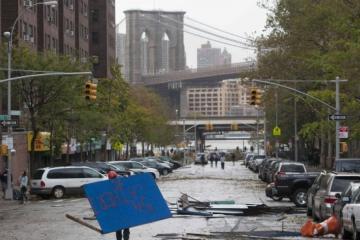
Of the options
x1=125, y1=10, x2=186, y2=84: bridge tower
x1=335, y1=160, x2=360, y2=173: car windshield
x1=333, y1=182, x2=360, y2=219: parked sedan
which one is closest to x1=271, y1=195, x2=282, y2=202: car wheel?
x1=335, y1=160, x2=360, y2=173: car windshield

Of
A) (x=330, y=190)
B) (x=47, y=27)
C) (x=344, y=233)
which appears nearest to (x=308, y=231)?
(x=344, y=233)

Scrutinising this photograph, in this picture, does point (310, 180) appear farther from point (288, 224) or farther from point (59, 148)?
point (59, 148)

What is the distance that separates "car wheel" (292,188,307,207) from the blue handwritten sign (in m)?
19.3

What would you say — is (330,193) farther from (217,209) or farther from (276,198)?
(276,198)

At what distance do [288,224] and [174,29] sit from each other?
167189 mm

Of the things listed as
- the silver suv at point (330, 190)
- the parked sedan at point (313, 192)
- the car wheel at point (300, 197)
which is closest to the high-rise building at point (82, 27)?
the car wheel at point (300, 197)

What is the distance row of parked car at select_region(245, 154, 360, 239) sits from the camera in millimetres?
19922

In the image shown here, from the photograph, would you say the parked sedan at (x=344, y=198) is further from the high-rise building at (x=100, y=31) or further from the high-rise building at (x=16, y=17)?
the high-rise building at (x=100, y=31)

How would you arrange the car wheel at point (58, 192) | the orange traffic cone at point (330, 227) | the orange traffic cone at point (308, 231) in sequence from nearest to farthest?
the orange traffic cone at point (308, 231), the orange traffic cone at point (330, 227), the car wheel at point (58, 192)

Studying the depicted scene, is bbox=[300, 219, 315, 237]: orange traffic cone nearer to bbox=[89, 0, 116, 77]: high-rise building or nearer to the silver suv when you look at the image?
the silver suv

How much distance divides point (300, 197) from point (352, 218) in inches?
572

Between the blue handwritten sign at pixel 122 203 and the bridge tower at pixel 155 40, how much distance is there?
166 m

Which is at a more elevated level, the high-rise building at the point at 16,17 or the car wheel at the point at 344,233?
the high-rise building at the point at 16,17

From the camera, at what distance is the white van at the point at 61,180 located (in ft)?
145
